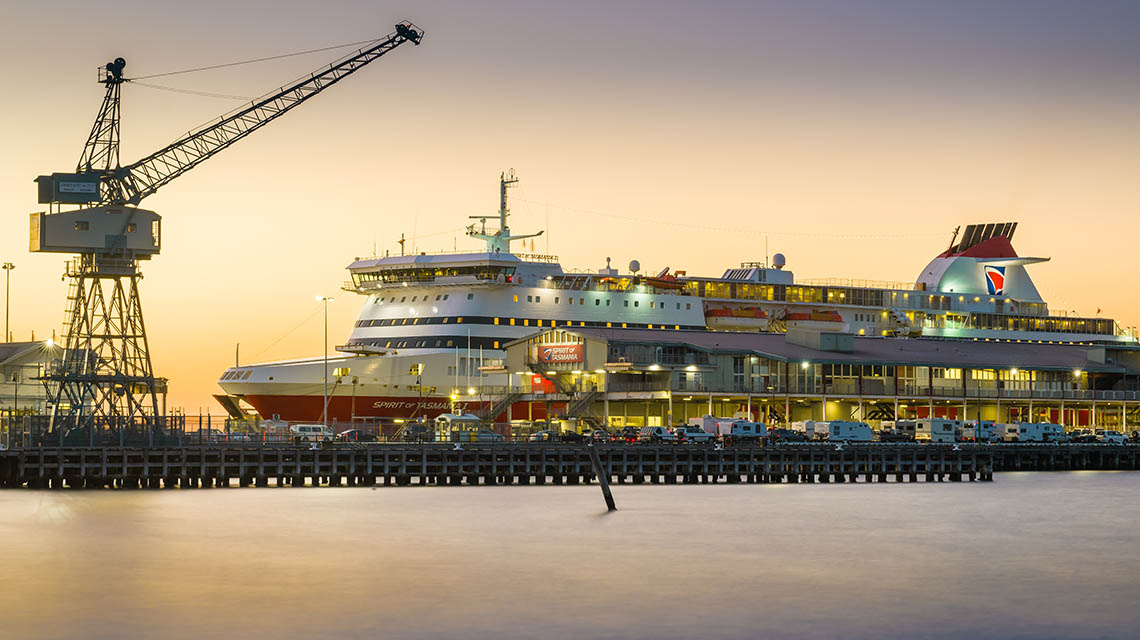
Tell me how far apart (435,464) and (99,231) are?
20633 millimetres

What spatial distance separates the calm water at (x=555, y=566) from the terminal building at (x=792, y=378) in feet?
94.8

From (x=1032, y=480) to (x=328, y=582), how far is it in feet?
193

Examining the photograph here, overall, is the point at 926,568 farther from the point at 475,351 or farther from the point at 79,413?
the point at 475,351

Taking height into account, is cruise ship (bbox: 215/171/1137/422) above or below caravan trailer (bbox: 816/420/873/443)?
above

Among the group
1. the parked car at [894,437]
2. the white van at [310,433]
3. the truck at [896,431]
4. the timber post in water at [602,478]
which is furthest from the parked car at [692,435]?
the white van at [310,433]

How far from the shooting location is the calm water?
36.7m

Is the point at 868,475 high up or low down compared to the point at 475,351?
down

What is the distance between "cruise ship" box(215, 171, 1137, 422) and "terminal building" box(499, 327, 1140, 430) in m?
Result: 2.66

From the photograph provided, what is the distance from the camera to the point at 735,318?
129 metres

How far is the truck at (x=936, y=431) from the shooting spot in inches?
3802

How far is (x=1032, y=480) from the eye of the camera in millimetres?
90125

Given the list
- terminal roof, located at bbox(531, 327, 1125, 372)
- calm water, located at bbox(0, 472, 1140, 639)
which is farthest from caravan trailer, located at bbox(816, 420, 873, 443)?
calm water, located at bbox(0, 472, 1140, 639)

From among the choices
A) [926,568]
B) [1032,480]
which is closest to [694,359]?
[1032,480]

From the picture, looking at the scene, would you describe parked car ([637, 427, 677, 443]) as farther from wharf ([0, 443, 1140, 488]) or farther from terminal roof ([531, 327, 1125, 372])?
terminal roof ([531, 327, 1125, 372])
